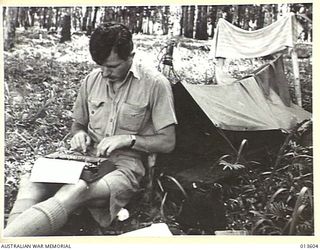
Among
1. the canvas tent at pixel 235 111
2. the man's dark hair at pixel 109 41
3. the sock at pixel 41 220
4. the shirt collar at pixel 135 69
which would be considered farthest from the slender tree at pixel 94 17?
the sock at pixel 41 220

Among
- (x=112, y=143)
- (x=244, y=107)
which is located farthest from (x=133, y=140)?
(x=244, y=107)

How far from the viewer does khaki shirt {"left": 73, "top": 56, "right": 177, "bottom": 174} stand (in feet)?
4.38

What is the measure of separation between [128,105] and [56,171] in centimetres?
22

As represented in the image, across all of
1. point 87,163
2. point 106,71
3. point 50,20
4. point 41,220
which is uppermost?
point 50,20

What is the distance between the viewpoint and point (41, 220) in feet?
4.21

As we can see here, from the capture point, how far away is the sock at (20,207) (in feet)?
4.27

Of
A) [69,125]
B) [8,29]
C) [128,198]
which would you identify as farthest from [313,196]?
[8,29]

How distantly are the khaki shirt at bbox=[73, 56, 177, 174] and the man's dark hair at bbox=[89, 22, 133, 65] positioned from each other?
0.11ft

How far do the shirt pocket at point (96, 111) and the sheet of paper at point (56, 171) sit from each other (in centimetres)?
10

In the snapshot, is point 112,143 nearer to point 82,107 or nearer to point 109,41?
point 82,107

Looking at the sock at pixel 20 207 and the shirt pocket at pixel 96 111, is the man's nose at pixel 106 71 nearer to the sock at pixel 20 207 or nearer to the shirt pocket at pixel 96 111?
the shirt pocket at pixel 96 111

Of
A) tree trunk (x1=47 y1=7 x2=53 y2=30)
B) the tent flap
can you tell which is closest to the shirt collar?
the tent flap
